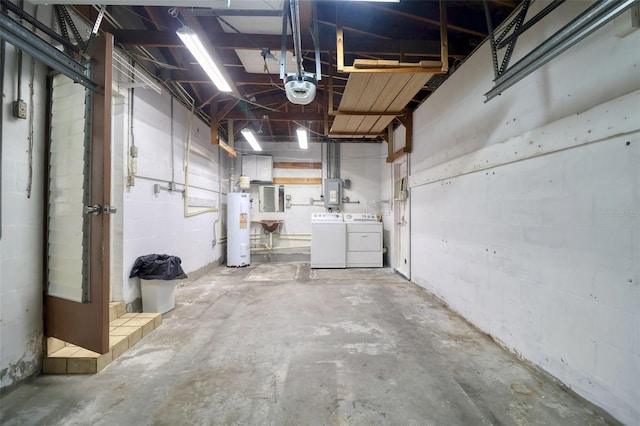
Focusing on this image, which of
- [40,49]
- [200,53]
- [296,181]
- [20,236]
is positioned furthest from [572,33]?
[296,181]

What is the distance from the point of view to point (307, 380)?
1.74m

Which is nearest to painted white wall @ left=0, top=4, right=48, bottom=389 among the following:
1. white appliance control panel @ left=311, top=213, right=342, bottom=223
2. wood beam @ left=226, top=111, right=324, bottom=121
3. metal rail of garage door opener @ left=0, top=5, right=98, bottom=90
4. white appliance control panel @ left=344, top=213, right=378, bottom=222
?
metal rail of garage door opener @ left=0, top=5, right=98, bottom=90

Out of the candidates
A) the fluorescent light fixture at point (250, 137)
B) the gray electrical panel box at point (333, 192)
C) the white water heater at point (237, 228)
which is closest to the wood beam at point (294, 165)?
the gray electrical panel box at point (333, 192)

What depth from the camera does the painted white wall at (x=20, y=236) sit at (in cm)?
160

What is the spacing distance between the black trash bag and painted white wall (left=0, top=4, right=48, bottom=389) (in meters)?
0.96

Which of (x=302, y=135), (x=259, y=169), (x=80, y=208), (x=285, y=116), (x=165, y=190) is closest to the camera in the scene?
(x=80, y=208)

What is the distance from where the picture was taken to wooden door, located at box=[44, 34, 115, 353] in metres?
1.74

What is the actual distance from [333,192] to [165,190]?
3618mm

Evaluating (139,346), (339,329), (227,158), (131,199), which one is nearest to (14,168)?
(131,199)

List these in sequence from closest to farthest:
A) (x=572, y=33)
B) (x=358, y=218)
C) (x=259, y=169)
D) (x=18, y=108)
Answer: (x=572, y=33)
(x=18, y=108)
(x=358, y=218)
(x=259, y=169)

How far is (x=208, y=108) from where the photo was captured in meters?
4.66

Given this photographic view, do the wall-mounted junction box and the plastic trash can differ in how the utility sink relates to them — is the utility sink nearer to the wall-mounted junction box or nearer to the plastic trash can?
the plastic trash can

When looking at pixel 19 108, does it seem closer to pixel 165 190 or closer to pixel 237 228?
pixel 165 190

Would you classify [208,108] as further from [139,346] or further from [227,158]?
[139,346]
